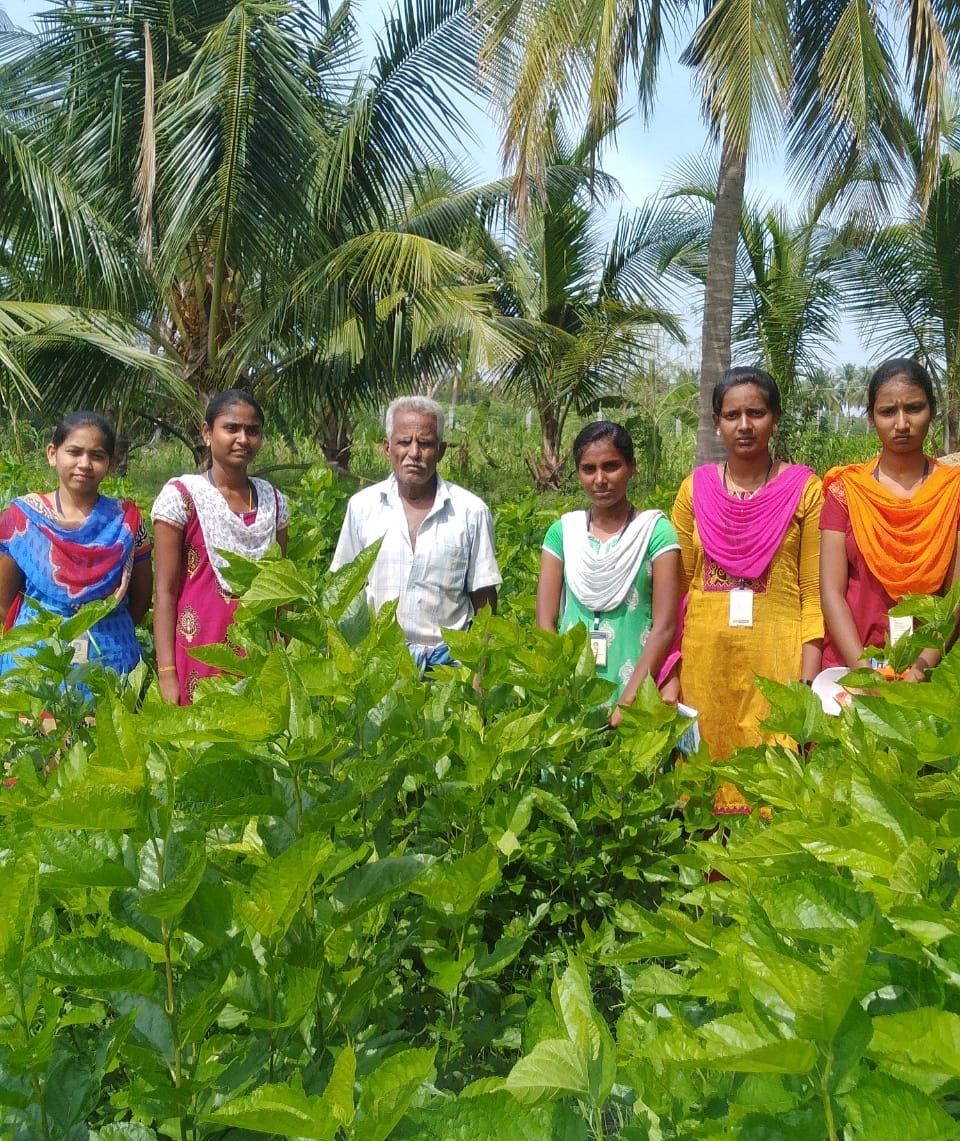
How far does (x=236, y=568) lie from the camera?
1275 millimetres

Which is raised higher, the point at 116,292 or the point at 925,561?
the point at 116,292

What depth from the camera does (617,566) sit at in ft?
9.67

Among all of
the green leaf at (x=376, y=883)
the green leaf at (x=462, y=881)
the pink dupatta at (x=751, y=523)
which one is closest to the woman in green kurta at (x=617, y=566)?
the pink dupatta at (x=751, y=523)

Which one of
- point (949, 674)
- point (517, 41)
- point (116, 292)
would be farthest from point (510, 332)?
point (949, 674)

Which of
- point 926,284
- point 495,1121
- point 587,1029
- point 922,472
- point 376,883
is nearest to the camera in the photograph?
point 495,1121

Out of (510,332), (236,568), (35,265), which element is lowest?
(236,568)

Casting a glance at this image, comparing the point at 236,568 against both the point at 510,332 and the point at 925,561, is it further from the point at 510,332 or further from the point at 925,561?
the point at 510,332

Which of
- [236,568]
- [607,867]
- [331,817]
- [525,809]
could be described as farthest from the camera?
[607,867]

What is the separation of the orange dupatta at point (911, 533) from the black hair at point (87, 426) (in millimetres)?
2190

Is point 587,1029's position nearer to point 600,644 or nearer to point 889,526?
point 600,644

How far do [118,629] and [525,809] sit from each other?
2.06 meters

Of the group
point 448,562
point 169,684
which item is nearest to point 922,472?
point 448,562

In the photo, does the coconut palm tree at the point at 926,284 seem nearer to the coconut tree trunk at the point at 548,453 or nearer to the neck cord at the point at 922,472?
the coconut tree trunk at the point at 548,453

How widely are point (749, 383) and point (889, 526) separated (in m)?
0.53
